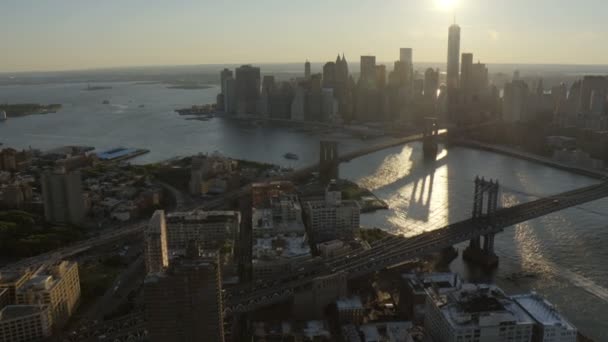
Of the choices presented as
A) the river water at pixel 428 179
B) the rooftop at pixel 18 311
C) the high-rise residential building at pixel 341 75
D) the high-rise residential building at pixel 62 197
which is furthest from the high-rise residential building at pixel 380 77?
the rooftop at pixel 18 311

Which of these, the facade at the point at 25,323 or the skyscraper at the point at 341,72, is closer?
the facade at the point at 25,323

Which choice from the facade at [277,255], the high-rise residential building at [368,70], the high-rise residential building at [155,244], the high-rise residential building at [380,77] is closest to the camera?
the high-rise residential building at [155,244]

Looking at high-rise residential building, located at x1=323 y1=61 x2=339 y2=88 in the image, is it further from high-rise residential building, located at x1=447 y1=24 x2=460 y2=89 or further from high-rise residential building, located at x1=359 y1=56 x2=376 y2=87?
high-rise residential building, located at x1=447 y1=24 x2=460 y2=89

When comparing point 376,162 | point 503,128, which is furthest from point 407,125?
point 376,162

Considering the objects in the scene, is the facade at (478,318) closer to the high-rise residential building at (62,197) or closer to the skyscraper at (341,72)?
the high-rise residential building at (62,197)

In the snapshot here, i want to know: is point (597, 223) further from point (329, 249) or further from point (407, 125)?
point (407, 125)

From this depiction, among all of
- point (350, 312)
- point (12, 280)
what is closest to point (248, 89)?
point (12, 280)

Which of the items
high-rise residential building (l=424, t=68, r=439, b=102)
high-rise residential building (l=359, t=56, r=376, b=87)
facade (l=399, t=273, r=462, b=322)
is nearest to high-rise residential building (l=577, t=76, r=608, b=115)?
high-rise residential building (l=424, t=68, r=439, b=102)
